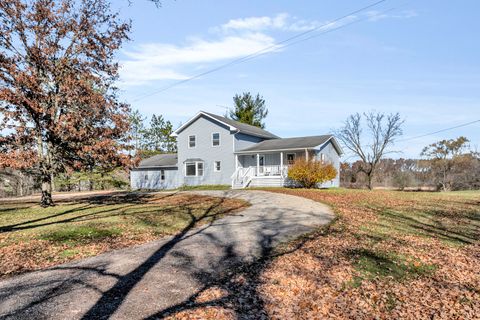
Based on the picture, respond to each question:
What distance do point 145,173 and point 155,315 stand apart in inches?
1313

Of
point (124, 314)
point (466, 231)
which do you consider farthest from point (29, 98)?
point (466, 231)

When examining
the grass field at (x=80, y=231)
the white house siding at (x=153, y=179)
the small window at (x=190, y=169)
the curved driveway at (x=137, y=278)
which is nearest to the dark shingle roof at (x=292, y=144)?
the small window at (x=190, y=169)

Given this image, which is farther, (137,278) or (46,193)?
(46,193)

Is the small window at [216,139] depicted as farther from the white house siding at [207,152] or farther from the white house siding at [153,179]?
the white house siding at [153,179]

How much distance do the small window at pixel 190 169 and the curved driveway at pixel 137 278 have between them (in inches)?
860

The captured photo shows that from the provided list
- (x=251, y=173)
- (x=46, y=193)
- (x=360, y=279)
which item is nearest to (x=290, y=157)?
(x=251, y=173)

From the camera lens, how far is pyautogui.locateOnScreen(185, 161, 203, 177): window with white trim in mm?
31422

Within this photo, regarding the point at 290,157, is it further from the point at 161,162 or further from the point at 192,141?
the point at 161,162

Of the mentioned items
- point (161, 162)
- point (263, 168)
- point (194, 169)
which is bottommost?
point (263, 168)

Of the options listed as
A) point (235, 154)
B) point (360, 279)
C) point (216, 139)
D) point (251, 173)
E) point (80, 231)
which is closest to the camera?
point (360, 279)

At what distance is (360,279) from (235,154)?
2310 centimetres

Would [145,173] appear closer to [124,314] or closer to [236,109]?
[236,109]

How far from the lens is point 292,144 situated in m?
28.4

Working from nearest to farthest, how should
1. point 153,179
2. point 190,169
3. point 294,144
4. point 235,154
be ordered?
A: point 294,144
point 235,154
point 190,169
point 153,179
